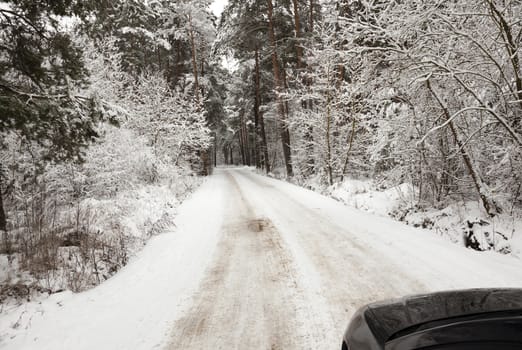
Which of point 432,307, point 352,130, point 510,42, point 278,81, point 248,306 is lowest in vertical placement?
point 248,306

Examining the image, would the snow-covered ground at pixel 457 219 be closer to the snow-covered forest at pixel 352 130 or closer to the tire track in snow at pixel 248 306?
the snow-covered forest at pixel 352 130

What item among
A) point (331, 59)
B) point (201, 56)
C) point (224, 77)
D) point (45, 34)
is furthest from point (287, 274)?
point (224, 77)

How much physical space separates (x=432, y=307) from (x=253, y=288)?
8.72ft

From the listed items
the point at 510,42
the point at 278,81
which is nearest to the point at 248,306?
the point at 510,42

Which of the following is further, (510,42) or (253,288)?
(510,42)

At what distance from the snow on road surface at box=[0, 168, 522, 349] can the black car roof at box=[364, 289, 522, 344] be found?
Answer: 3.81ft

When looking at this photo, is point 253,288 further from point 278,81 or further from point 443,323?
point 278,81

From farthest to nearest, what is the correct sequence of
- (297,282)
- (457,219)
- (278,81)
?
1. (278,81)
2. (457,219)
3. (297,282)

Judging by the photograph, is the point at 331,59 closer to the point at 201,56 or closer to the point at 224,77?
the point at 201,56

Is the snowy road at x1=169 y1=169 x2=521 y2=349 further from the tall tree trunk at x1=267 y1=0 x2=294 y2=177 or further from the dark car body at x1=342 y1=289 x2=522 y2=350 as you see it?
the tall tree trunk at x1=267 y1=0 x2=294 y2=177

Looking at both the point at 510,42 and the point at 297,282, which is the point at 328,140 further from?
the point at 297,282

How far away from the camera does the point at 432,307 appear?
6.40 feet

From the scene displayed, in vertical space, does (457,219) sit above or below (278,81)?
Result: below

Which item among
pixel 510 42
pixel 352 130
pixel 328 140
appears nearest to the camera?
pixel 510 42
